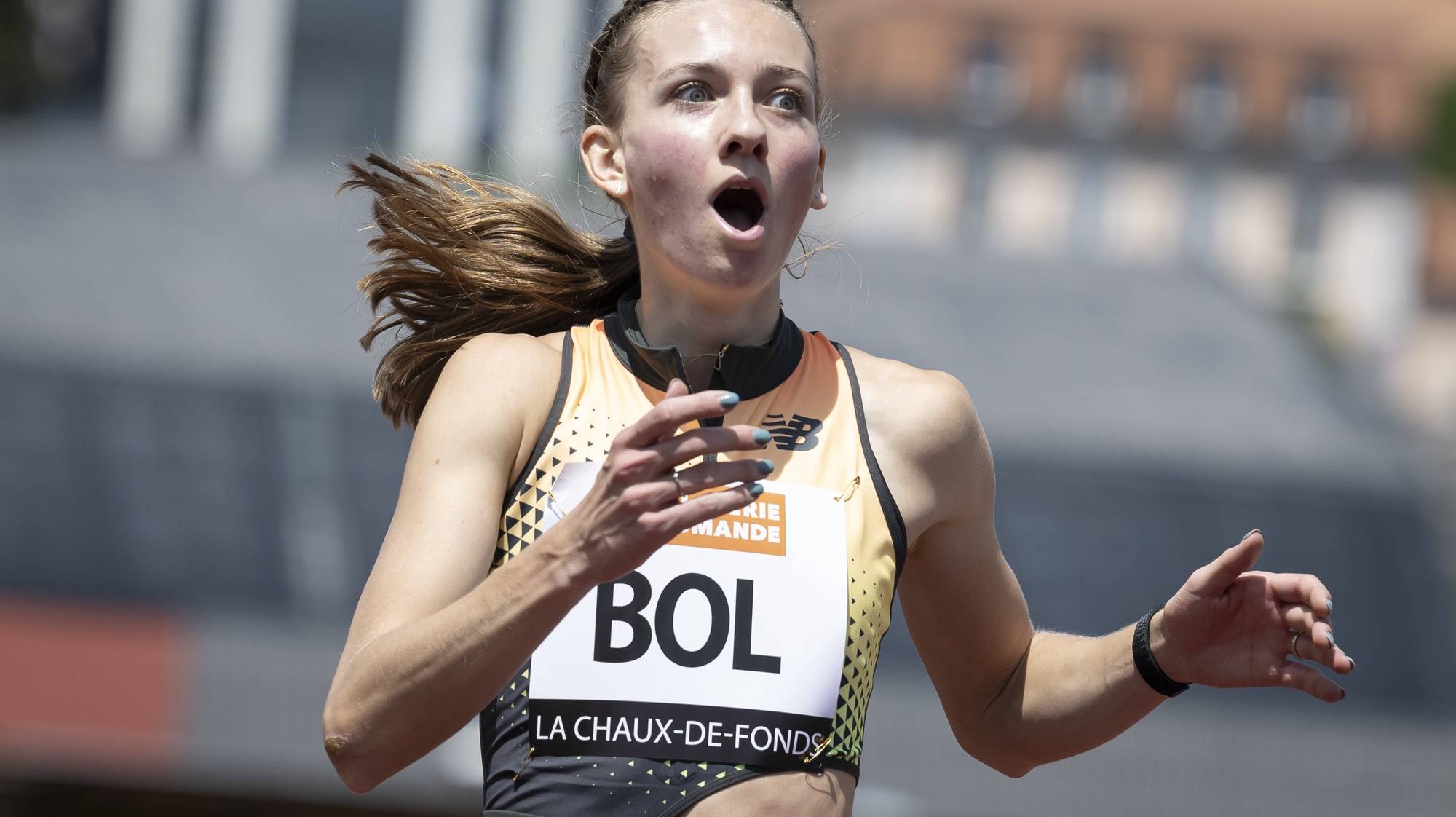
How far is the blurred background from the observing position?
1342cm

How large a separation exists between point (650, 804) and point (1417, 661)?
51.3 ft

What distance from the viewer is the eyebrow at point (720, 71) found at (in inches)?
106

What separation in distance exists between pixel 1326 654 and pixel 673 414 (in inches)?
39.9

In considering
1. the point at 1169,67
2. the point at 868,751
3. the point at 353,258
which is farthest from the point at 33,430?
the point at 1169,67

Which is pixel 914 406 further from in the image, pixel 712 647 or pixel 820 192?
pixel 712 647

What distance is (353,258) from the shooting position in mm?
20312

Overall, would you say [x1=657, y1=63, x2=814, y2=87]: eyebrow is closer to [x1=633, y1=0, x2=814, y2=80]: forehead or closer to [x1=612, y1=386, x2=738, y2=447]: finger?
[x1=633, y1=0, x2=814, y2=80]: forehead

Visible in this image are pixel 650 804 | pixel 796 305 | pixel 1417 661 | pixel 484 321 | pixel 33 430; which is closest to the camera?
pixel 650 804

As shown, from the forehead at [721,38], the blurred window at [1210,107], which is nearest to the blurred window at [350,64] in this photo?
the forehead at [721,38]

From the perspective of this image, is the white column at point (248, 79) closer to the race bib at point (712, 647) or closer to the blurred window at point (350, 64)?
the blurred window at point (350, 64)

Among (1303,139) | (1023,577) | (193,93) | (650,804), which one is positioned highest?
(1303,139)

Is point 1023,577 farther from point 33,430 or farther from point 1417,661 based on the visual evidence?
point 33,430

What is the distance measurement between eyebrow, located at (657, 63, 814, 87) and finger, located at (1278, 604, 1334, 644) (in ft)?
3.51

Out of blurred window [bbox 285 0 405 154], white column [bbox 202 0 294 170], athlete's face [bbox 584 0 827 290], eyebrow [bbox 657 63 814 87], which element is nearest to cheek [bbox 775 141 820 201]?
athlete's face [bbox 584 0 827 290]
